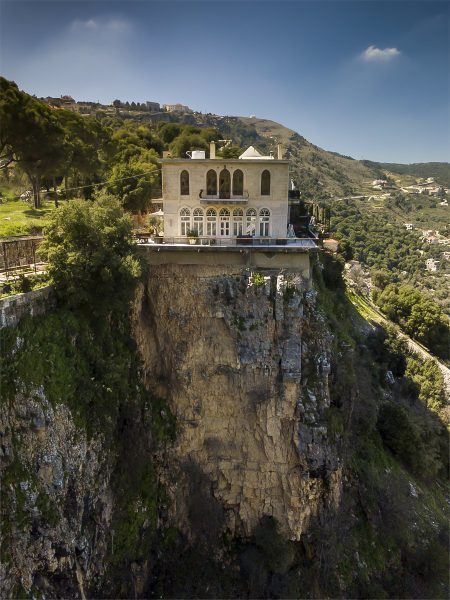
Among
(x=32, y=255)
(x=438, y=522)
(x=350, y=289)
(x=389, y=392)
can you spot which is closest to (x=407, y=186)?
(x=350, y=289)

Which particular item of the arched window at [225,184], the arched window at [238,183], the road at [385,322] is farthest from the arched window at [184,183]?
the road at [385,322]

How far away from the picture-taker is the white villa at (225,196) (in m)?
21.7

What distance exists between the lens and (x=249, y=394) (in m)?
21.4

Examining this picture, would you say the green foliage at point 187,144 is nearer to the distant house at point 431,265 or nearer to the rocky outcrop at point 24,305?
the rocky outcrop at point 24,305

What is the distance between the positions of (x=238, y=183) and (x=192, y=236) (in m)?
3.66

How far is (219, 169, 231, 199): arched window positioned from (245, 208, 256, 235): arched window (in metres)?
1.44

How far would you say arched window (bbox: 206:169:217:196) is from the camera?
21.9 meters

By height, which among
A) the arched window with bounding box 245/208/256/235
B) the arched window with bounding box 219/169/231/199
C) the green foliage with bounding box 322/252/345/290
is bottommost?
the green foliage with bounding box 322/252/345/290

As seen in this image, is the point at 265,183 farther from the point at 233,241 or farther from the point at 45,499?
the point at 45,499

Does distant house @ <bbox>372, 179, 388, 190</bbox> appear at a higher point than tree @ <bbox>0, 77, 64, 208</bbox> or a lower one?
higher

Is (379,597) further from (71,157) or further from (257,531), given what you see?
(71,157)

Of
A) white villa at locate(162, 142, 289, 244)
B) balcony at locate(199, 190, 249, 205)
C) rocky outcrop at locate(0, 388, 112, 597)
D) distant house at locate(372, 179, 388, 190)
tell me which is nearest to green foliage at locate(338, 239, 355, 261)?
white villa at locate(162, 142, 289, 244)

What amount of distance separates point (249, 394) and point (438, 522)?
15911mm

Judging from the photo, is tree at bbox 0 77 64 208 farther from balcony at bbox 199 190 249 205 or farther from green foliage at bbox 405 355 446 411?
green foliage at bbox 405 355 446 411
